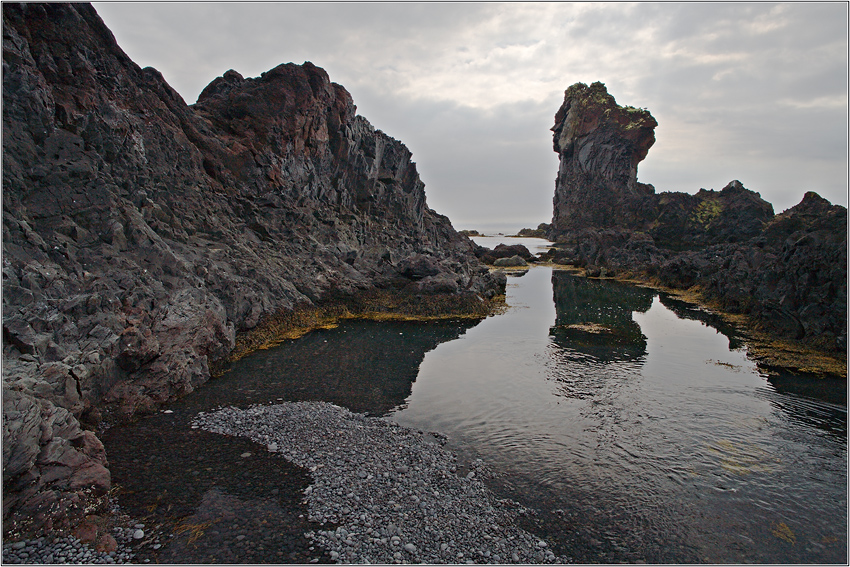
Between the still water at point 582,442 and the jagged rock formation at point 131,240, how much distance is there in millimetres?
2190

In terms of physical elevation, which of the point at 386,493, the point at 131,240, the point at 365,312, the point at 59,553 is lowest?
the point at 386,493

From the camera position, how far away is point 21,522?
9.35 metres

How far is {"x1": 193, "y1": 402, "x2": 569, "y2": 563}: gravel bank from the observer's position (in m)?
10.0

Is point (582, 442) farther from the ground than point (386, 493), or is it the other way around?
point (386, 493)

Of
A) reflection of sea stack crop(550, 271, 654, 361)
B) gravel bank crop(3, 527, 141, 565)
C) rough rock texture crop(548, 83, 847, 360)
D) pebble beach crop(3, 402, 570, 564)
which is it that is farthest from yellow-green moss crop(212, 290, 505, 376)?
rough rock texture crop(548, 83, 847, 360)

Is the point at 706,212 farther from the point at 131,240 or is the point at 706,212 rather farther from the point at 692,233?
the point at 131,240

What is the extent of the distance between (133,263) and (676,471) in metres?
24.5

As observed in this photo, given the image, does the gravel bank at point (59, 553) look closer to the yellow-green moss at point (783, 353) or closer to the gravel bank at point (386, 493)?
the gravel bank at point (386, 493)

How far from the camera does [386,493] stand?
1204 cm

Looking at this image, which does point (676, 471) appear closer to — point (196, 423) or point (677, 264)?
point (196, 423)

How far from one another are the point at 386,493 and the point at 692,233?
4168 inches

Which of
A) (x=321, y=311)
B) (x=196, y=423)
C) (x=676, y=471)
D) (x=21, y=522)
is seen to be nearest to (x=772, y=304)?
(x=676, y=471)

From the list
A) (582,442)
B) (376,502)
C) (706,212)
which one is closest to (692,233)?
(706,212)

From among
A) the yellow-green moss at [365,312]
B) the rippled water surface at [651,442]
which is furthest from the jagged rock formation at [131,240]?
the rippled water surface at [651,442]
